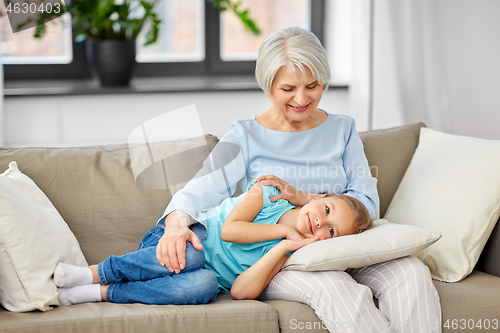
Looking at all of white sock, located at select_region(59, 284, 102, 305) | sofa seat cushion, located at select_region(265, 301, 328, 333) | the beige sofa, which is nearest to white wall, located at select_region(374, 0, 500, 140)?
the beige sofa

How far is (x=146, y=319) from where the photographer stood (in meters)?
1.30

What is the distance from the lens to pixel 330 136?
1.78 metres

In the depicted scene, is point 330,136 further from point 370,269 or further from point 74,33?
point 74,33

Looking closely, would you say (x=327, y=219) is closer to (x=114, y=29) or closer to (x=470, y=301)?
(x=470, y=301)

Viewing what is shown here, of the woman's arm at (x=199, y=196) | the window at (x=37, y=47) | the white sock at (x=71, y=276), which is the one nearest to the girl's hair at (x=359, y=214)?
the woman's arm at (x=199, y=196)

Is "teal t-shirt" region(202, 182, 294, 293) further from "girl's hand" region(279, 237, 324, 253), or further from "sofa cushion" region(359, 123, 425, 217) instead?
"sofa cushion" region(359, 123, 425, 217)

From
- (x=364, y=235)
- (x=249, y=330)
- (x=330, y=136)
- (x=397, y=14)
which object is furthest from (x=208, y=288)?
(x=397, y=14)

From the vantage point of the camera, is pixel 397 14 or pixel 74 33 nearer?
pixel 397 14

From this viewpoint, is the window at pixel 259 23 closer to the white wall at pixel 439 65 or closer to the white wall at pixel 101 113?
the white wall at pixel 101 113

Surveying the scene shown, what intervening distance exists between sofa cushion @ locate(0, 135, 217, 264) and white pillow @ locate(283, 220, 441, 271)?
595 mm

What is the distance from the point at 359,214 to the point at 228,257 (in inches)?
16.2

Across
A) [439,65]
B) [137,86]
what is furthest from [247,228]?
[137,86]

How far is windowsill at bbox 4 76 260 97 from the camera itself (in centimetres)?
241

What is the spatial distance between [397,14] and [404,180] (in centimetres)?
93
